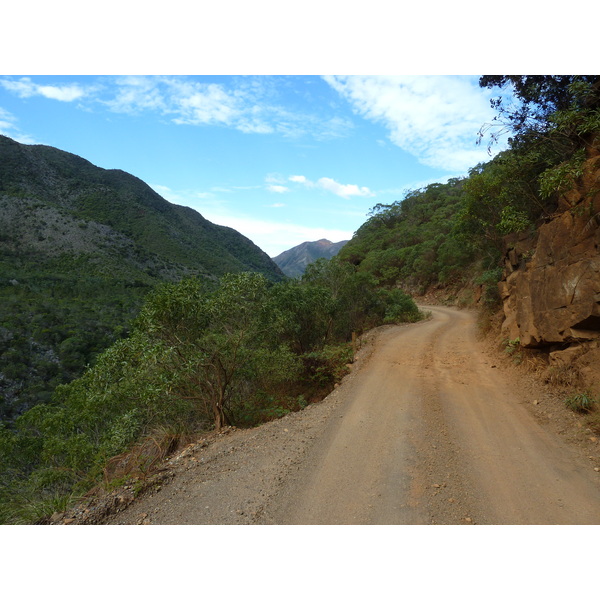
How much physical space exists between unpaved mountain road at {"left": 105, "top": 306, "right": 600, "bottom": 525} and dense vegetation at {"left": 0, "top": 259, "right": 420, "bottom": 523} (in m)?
1.79

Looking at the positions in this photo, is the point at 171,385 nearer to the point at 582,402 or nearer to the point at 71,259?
the point at 582,402

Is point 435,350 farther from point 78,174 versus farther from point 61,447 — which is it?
point 78,174

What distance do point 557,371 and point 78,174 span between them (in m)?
87.6

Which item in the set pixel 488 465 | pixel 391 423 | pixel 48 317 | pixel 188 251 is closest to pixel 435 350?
pixel 391 423

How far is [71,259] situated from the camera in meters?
47.0

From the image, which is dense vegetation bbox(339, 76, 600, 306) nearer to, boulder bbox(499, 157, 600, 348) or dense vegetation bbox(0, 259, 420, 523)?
boulder bbox(499, 157, 600, 348)

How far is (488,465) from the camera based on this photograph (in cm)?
456

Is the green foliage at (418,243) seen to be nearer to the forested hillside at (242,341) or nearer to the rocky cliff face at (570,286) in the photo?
A: the forested hillside at (242,341)

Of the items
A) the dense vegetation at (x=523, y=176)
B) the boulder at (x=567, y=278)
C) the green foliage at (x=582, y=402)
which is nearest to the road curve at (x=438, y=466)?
the green foliage at (x=582, y=402)

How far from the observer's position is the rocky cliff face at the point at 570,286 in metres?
6.13

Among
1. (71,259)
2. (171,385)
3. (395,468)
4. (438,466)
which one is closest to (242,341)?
(171,385)

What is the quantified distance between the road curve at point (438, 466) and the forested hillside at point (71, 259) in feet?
21.2

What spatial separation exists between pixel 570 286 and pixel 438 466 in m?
4.46

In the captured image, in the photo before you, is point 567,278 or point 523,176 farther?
point 523,176
